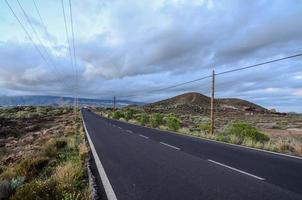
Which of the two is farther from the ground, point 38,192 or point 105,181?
point 38,192

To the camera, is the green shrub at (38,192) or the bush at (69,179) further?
the bush at (69,179)

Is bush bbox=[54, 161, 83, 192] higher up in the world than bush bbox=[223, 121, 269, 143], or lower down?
lower down

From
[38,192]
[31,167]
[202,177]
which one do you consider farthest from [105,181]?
[31,167]

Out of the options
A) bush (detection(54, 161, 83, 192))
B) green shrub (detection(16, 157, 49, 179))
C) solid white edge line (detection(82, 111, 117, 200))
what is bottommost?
green shrub (detection(16, 157, 49, 179))

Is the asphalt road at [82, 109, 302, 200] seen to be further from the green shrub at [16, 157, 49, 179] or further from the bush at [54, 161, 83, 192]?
the green shrub at [16, 157, 49, 179]

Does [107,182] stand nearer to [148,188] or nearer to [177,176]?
[148,188]

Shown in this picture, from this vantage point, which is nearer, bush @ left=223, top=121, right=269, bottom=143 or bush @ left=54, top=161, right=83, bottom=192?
bush @ left=54, top=161, right=83, bottom=192

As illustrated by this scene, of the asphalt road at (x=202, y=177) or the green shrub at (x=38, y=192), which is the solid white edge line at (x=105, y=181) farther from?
the green shrub at (x=38, y=192)

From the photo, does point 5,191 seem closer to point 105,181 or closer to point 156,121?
point 105,181

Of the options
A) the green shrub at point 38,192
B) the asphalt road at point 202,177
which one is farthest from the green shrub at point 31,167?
the green shrub at point 38,192

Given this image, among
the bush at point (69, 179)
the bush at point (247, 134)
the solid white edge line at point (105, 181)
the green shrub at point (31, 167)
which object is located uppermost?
the bush at point (247, 134)

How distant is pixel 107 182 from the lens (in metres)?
7.52

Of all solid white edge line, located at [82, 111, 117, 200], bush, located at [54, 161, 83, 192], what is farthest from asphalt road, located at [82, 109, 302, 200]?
bush, located at [54, 161, 83, 192]

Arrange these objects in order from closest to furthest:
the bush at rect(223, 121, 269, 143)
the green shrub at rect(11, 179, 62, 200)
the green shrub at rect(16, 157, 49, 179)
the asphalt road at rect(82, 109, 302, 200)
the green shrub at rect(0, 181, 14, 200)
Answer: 1. the green shrub at rect(11, 179, 62, 200)
2. the green shrub at rect(0, 181, 14, 200)
3. the asphalt road at rect(82, 109, 302, 200)
4. the green shrub at rect(16, 157, 49, 179)
5. the bush at rect(223, 121, 269, 143)
